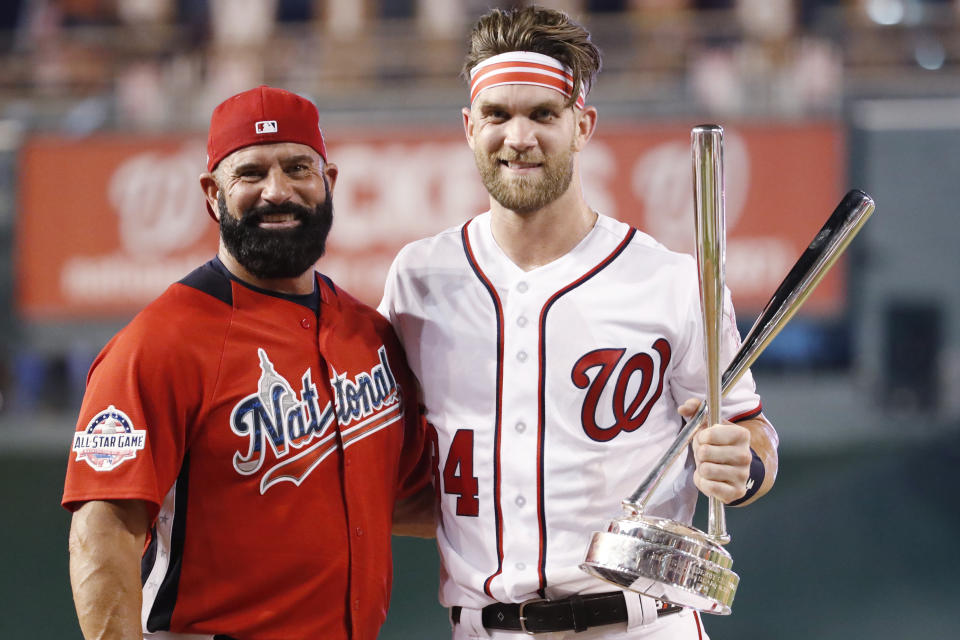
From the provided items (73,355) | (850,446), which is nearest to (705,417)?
(850,446)

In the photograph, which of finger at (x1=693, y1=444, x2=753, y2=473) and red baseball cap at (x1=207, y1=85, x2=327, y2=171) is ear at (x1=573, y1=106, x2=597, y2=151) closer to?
red baseball cap at (x1=207, y1=85, x2=327, y2=171)

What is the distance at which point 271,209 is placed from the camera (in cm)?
216

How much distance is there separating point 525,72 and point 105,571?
1.24 metres

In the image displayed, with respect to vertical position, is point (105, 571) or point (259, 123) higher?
point (259, 123)

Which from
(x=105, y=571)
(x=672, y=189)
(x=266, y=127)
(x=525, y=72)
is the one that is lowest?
(x=105, y=571)

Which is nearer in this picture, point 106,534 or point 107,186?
point 106,534

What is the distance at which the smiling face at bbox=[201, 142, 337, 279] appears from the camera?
84.8 inches

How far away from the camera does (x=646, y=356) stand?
2.22 m

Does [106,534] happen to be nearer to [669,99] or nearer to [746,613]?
[746,613]

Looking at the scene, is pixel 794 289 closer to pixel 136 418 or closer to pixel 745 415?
pixel 745 415

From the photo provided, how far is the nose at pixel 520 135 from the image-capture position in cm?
215

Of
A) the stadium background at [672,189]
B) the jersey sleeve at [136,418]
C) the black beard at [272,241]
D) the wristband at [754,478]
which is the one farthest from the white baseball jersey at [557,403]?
the stadium background at [672,189]

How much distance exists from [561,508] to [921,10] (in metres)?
7.17

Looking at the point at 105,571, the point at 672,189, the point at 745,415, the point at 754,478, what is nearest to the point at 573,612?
the point at 754,478
